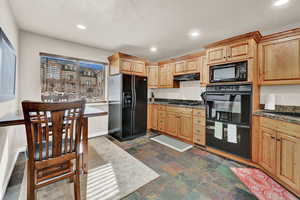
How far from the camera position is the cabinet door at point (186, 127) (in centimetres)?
309

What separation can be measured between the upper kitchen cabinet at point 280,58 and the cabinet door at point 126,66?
9.44 feet

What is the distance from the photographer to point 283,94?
2.24m

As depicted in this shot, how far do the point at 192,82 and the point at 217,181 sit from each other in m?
2.59

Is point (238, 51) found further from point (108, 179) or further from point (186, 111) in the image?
point (108, 179)

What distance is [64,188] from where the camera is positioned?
1.62 m

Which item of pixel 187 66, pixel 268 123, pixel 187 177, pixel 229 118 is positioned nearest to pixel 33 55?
pixel 187 66

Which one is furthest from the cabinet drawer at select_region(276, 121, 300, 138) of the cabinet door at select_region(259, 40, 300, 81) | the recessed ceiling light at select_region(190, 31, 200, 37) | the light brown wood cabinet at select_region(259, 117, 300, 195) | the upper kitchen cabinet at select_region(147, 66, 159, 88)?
the upper kitchen cabinet at select_region(147, 66, 159, 88)

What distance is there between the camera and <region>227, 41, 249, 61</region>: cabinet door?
2.22 m

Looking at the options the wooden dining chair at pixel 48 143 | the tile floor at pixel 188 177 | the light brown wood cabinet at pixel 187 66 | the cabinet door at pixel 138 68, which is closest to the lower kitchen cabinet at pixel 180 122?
the tile floor at pixel 188 177

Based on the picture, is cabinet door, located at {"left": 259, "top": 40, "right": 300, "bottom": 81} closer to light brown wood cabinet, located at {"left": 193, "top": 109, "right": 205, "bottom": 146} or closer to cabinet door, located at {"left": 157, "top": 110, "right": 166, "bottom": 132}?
light brown wood cabinet, located at {"left": 193, "top": 109, "right": 205, "bottom": 146}

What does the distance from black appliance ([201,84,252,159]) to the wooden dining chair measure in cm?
251

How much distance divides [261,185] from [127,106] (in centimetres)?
293

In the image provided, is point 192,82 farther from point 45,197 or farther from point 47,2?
point 45,197

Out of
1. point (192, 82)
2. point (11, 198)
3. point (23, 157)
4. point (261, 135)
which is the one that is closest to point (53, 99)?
point (23, 157)
